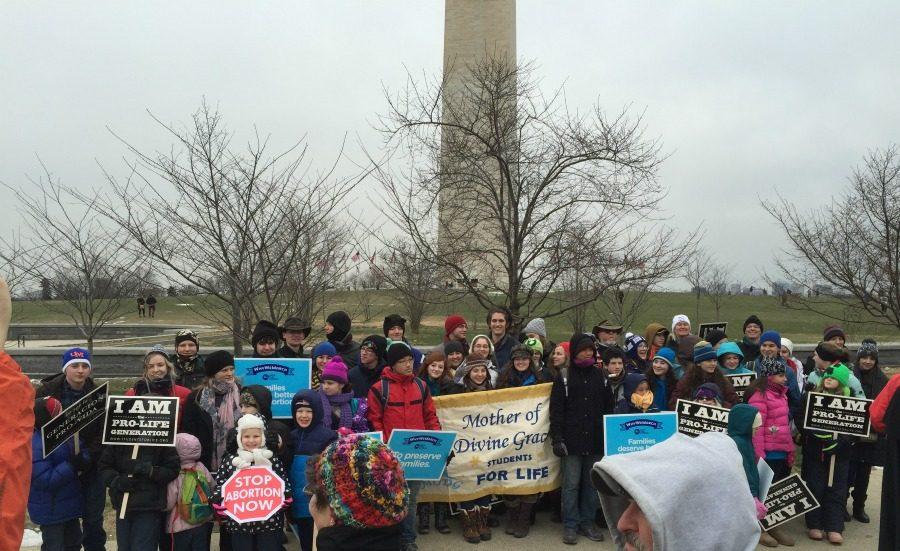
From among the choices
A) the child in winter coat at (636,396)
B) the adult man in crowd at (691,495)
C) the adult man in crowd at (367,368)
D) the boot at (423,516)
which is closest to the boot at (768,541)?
the child in winter coat at (636,396)

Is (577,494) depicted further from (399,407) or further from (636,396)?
(399,407)

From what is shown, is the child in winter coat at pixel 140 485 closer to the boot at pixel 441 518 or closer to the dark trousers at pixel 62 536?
the dark trousers at pixel 62 536

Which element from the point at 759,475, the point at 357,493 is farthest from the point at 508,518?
the point at 357,493

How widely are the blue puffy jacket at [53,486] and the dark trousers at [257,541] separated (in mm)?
1564

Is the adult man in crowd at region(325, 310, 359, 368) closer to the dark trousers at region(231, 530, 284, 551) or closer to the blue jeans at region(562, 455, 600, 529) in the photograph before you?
the blue jeans at region(562, 455, 600, 529)

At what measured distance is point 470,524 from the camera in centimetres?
789

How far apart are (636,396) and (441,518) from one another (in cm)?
252

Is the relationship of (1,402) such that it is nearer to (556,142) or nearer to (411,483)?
(411,483)

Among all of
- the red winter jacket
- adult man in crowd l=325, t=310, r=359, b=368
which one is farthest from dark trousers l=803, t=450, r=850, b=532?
adult man in crowd l=325, t=310, r=359, b=368

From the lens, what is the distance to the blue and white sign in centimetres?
709

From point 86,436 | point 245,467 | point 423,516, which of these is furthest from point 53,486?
point 423,516

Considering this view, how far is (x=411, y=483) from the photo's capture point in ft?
24.4

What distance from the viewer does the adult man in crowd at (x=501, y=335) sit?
9.30 m

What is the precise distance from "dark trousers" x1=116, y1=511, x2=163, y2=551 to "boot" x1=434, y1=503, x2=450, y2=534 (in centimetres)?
317
